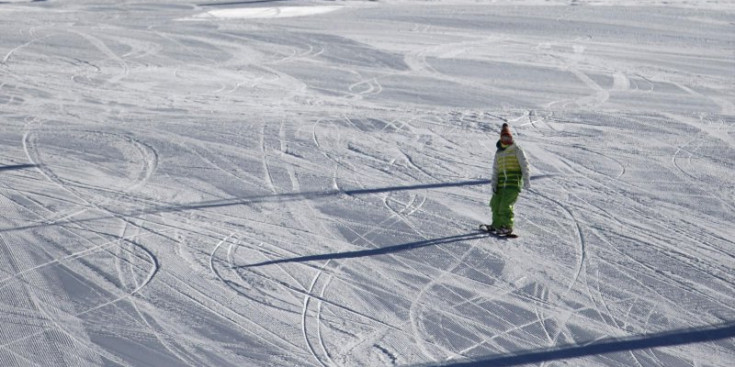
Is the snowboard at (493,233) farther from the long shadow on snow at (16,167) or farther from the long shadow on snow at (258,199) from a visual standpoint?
Answer: the long shadow on snow at (16,167)

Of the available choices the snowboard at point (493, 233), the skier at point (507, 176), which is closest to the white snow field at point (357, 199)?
the snowboard at point (493, 233)

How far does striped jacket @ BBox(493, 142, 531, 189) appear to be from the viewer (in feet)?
35.9

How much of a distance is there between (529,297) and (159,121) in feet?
29.2

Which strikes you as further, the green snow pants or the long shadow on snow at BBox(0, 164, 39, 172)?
the long shadow on snow at BBox(0, 164, 39, 172)

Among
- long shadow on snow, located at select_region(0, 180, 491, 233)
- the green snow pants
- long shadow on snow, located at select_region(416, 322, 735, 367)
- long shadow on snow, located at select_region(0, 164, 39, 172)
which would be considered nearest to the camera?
long shadow on snow, located at select_region(416, 322, 735, 367)

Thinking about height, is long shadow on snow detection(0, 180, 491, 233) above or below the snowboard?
below

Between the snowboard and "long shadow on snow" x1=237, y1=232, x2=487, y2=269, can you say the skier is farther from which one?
"long shadow on snow" x1=237, y1=232, x2=487, y2=269

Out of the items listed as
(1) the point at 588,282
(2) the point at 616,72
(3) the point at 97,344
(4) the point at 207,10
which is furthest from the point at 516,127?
(4) the point at 207,10

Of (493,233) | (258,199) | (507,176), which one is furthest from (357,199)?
(507,176)

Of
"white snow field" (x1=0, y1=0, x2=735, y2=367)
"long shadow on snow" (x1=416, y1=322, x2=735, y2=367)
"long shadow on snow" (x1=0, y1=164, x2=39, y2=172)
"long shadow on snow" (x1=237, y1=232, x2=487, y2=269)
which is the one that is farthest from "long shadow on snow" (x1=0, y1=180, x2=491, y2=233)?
"long shadow on snow" (x1=416, y1=322, x2=735, y2=367)

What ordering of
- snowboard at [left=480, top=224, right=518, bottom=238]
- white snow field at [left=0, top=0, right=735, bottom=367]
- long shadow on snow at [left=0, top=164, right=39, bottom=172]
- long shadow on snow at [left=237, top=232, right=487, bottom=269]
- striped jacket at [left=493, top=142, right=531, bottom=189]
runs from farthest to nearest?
1. long shadow on snow at [left=0, top=164, right=39, bottom=172]
2. snowboard at [left=480, top=224, right=518, bottom=238]
3. striped jacket at [left=493, top=142, right=531, bottom=189]
4. long shadow on snow at [left=237, top=232, right=487, bottom=269]
5. white snow field at [left=0, top=0, right=735, bottom=367]

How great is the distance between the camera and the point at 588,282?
9938 millimetres

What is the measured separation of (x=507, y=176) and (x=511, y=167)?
0.11 meters

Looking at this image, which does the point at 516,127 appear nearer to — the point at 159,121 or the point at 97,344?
the point at 159,121
